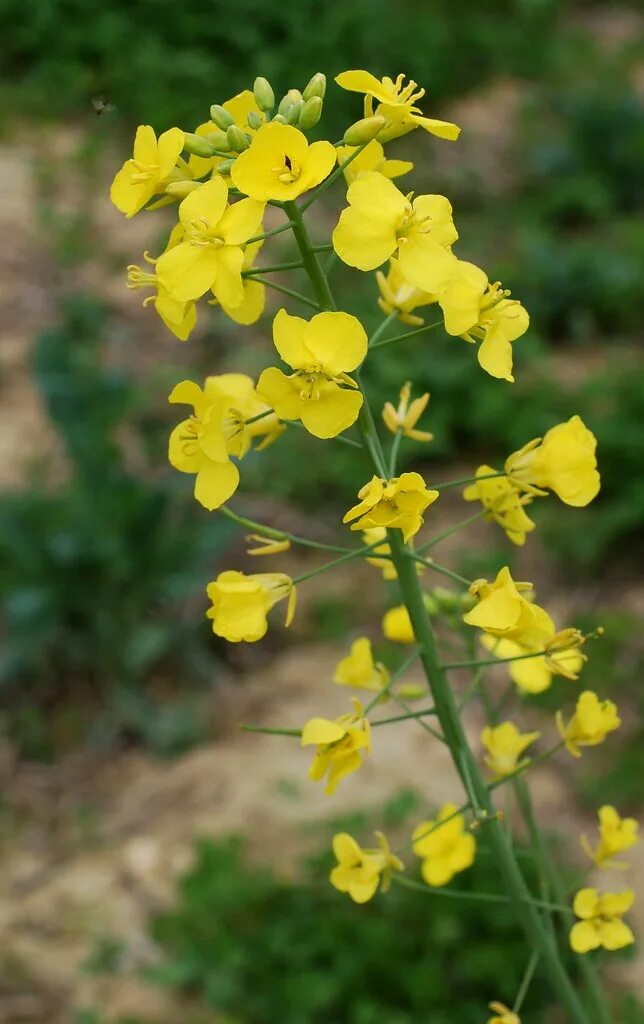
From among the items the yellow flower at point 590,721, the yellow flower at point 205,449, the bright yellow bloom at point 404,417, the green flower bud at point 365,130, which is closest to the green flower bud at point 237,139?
the green flower bud at point 365,130

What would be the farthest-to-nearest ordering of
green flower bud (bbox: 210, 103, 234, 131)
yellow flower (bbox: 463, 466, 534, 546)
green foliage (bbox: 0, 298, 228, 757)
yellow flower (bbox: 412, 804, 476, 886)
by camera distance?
green foliage (bbox: 0, 298, 228, 757) < yellow flower (bbox: 412, 804, 476, 886) < yellow flower (bbox: 463, 466, 534, 546) < green flower bud (bbox: 210, 103, 234, 131)

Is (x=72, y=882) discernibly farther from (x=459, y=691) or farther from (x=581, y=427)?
(x=581, y=427)

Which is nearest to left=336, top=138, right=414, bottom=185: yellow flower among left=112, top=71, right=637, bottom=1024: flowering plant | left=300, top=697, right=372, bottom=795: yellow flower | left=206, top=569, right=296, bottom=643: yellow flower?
left=112, top=71, right=637, bottom=1024: flowering plant

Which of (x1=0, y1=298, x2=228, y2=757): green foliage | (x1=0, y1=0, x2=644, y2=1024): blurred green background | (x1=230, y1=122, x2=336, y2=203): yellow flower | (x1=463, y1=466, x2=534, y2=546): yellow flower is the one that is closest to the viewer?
(x1=230, y1=122, x2=336, y2=203): yellow flower

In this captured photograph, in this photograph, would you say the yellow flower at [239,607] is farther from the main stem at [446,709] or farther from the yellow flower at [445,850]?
the yellow flower at [445,850]

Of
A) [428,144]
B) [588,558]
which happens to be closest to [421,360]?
[588,558]

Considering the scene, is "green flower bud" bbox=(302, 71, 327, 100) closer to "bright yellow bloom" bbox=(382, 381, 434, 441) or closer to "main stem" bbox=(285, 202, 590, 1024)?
"main stem" bbox=(285, 202, 590, 1024)
